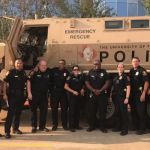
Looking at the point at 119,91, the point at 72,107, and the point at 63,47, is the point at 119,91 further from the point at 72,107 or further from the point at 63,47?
the point at 63,47

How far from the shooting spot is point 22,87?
1112cm

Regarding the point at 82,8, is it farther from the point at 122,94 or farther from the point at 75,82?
the point at 122,94

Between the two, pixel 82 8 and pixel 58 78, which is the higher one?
pixel 82 8

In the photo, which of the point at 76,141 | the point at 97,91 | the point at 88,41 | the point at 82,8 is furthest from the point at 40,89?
the point at 82,8

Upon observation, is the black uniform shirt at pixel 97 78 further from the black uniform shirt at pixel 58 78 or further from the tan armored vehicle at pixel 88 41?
the tan armored vehicle at pixel 88 41

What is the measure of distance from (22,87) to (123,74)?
2337mm

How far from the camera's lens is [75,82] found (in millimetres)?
11734

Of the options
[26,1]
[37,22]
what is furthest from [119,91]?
[26,1]

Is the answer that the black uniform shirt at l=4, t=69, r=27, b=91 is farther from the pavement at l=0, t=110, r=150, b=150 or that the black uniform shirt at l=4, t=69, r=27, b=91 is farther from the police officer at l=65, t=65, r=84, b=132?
the police officer at l=65, t=65, r=84, b=132

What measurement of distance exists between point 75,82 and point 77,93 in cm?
27

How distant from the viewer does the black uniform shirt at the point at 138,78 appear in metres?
11.3

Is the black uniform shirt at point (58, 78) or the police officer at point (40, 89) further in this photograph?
the black uniform shirt at point (58, 78)

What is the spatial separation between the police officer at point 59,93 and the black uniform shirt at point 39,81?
29 cm

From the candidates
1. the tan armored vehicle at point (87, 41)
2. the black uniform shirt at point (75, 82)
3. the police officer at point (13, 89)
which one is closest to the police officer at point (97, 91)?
the black uniform shirt at point (75, 82)
